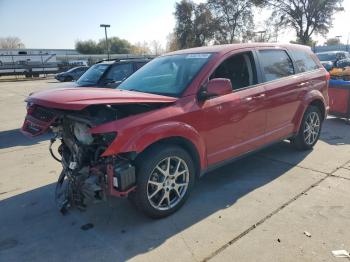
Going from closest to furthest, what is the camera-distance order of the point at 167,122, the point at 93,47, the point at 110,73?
the point at 167,122
the point at 110,73
the point at 93,47

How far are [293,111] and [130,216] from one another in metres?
3.04

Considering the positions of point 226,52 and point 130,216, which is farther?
point 226,52

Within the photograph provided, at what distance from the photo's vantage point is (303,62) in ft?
18.1

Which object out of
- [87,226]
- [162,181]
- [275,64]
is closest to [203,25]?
[275,64]

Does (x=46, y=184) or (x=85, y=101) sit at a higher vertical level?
(x=85, y=101)

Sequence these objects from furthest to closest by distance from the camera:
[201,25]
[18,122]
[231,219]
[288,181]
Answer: [201,25] → [18,122] → [288,181] → [231,219]

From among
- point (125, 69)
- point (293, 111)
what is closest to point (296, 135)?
point (293, 111)

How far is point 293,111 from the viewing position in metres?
5.17

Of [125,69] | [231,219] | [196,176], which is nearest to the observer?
[231,219]

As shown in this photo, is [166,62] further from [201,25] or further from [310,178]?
[201,25]

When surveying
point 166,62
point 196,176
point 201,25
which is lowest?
point 196,176

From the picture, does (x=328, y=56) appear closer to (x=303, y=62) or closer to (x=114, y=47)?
(x=303, y=62)

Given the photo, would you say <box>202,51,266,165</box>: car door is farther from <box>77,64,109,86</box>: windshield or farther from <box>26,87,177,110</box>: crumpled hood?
<box>77,64,109,86</box>: windshield

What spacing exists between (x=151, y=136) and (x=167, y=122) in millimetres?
268
